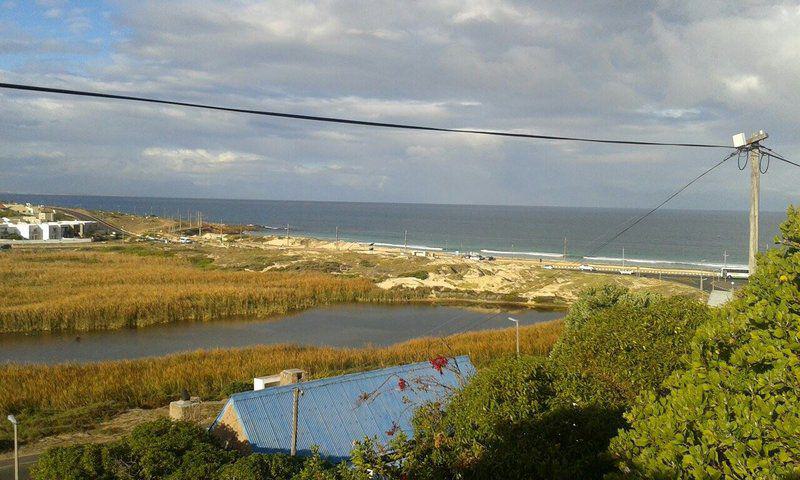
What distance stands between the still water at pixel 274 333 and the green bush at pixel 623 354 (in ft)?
64.0

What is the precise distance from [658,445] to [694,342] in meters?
0.81

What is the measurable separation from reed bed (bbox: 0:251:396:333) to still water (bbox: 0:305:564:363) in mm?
1335

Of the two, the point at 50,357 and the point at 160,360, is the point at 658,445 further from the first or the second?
the point at 50,357

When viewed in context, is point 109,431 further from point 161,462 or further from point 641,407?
point 641,407

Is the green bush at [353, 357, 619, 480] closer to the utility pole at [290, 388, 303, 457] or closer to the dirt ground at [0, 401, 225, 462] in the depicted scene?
the utility pole at [290, 388, 303, 457]

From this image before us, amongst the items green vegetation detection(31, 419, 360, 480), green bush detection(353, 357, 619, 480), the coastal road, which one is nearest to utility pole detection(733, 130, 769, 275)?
green bush detection(353, 357, 619, 480)

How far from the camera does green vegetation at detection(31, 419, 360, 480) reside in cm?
854

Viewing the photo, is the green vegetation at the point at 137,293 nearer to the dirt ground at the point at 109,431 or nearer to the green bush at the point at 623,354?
the dirt ground at the point at 109,431

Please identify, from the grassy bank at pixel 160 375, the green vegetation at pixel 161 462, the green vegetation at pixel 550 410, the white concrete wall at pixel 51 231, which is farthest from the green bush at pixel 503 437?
the white concrete wall at pixel 51 231

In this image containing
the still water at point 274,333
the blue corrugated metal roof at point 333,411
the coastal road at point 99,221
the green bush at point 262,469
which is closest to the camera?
the green bush at point 262,469

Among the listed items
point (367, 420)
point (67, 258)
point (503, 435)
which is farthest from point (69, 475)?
point (67, 258)

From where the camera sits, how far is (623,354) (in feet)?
30.9

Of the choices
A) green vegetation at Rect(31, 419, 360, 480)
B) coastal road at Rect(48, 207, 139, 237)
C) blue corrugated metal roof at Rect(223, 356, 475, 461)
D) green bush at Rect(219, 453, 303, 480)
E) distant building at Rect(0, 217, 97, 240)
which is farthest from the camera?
coastal road at Rect(48, 207, 139, 237)

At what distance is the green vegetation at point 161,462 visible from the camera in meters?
8.54
